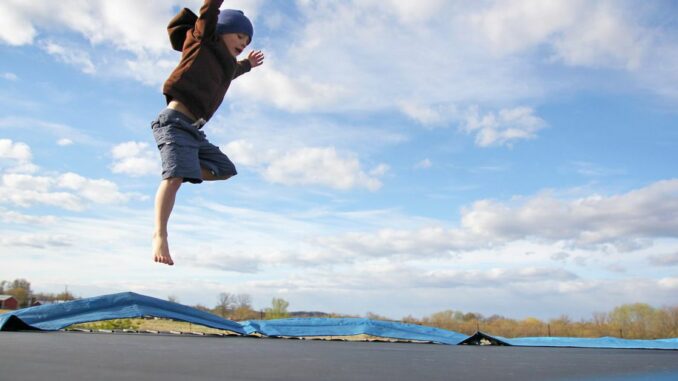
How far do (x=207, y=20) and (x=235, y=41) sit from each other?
0.60 ft

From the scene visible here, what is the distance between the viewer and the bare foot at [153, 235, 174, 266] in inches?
72.3

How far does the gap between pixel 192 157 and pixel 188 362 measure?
776mm

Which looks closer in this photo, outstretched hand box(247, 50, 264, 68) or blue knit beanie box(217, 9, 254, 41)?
blue knit beanie box(217, 9, 254, 41)

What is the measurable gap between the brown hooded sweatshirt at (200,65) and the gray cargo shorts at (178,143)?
67 millimetres

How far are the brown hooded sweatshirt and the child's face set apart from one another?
22mm

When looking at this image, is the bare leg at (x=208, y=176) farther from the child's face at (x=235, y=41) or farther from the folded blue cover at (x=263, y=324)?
the folded blue cover at (x=263, y=324)

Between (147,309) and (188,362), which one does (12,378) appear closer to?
(188,362)

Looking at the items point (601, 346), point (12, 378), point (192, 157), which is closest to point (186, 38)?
point (192, 157)

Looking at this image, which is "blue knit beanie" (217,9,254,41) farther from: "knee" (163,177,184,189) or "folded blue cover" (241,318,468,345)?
"folded blue cover" (241,318,468,345)

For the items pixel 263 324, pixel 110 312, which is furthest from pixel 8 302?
pixel 263 324

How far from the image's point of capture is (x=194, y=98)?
6.54 ft

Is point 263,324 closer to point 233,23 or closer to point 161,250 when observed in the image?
point 161,250

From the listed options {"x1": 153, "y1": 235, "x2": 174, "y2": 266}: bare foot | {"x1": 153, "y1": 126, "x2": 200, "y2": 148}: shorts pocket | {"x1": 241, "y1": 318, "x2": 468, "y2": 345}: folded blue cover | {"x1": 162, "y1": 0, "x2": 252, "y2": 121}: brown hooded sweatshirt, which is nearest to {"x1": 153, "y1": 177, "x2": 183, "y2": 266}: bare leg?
{"x1": 153, "y1": 235, "x2": 174, "y2": 266}: bare foot

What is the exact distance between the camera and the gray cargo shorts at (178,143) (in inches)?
74.9
